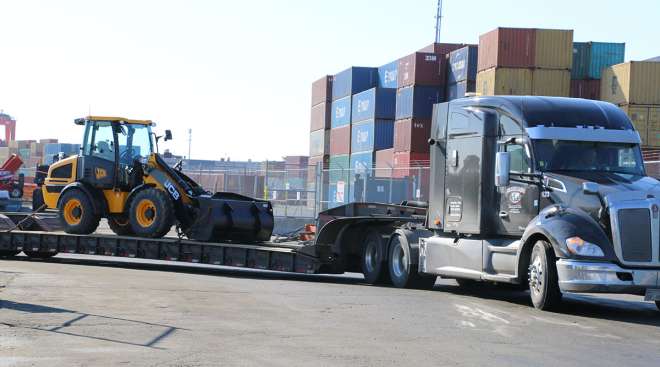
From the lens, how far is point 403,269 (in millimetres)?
17188

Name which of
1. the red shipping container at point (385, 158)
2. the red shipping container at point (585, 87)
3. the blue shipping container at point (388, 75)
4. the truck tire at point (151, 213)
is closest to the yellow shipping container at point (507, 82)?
the red shipping container at point (585, 87)

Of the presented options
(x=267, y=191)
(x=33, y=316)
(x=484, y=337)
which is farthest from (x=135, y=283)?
(x=267, y=191)

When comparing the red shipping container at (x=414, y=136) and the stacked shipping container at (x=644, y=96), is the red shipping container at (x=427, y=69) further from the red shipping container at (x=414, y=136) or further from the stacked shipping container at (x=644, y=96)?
the stacked shipping container at (x=644, y=96)

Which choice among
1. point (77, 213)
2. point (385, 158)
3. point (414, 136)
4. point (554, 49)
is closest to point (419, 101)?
point (414, 136)

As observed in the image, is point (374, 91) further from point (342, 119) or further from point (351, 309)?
point (351, 309)

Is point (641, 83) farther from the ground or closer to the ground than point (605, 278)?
farther from the ground

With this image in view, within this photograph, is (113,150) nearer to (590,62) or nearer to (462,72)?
(590,62)

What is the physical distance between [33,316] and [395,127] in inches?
1593

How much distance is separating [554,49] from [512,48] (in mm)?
1693

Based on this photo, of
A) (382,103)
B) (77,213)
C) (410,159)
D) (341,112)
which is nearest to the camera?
(77,213)

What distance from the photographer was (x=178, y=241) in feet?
64.7

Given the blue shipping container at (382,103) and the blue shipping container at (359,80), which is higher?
the blue shipping container at (359,80)

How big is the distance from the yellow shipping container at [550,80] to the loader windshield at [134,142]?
2359 cm

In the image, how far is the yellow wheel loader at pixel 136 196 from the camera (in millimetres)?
20406
